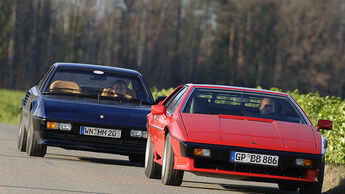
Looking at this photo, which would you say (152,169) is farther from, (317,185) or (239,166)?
(317,185)

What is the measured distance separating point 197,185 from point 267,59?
85648 mm

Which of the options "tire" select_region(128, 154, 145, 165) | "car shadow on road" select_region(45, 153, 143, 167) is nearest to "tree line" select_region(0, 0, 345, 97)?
"car shadow on road" select_region(45, 153, 143, 167)

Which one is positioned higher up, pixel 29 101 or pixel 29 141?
pixel 29 101

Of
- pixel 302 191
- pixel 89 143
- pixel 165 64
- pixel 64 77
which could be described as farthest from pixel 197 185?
pixel 165 64

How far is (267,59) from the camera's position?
311ft

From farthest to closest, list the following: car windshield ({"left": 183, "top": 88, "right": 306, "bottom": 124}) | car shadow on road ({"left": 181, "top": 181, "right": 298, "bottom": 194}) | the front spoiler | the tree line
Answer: the tree line
the front spoiler
car shadow on road ({"left": 181, "top": 181, "right": 298, "bottom": 194})
car windshield ({"left": 183, "top": 88, "right": 306, "bottom": 124})

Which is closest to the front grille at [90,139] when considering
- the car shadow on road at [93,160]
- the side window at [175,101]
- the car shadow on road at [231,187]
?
the car shadow on road at [93,160]

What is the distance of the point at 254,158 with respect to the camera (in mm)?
8609

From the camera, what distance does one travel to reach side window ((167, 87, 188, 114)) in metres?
10.1

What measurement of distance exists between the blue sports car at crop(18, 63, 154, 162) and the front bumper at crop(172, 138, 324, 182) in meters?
3.29

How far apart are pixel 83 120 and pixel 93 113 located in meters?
0.21

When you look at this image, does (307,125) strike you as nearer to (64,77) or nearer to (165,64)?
(64,77)

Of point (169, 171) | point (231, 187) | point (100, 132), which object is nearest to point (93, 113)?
point (100, 132)

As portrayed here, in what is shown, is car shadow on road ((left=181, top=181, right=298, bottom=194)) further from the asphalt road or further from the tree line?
the tree line
